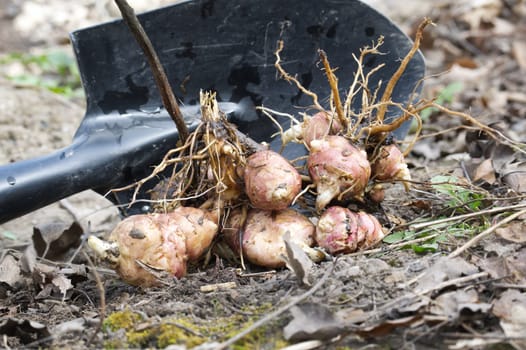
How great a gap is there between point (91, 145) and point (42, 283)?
0.44 metres

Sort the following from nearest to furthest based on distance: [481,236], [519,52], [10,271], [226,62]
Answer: [481,236] → [10,271] → [226,62] → [519,52]

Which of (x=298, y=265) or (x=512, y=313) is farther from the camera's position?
(x=298, y=265)

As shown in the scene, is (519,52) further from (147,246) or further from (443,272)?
(147,246)

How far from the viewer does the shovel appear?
189 cm

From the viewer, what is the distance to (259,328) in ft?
3.57

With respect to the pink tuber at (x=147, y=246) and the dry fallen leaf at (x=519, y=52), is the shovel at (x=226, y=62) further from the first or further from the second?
the dry fallen leaf at (x=519, y=52)

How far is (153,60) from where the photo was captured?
4.59ft

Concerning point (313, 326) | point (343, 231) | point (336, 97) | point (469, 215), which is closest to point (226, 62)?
point (336, 97)

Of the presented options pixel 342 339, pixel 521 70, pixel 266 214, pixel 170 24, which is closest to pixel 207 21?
pixel 170 24

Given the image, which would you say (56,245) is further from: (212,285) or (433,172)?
(433,172)

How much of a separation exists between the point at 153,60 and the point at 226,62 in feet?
1.93

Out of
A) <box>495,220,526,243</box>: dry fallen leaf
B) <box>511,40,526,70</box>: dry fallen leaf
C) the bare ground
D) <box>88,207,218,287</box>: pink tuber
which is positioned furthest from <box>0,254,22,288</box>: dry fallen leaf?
<box>511,40,526,70</box>: dry fallen leaf

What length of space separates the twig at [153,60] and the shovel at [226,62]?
0.36 m

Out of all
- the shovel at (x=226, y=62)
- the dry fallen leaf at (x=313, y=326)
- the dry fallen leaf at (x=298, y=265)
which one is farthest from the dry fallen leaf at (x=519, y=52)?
the dry fallen leaf at (x=313, y=326)
